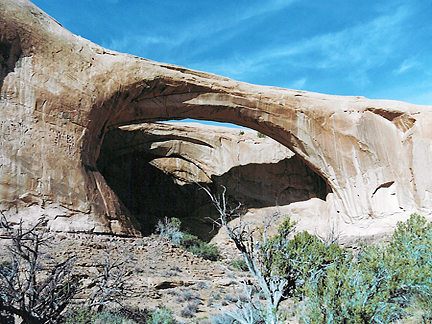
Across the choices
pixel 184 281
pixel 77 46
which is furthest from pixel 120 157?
pixel 184 281

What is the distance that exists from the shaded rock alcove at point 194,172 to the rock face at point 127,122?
269 centimetres

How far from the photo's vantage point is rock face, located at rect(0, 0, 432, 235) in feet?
41.1

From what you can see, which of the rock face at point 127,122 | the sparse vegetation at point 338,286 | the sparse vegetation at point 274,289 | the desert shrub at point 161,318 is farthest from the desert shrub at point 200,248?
the sparse vegetation at point 338,286

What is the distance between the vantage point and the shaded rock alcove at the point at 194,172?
67.5 ft

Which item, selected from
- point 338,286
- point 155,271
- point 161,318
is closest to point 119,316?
point 161,318

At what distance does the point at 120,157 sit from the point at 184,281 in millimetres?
10871

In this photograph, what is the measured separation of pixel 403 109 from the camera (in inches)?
688

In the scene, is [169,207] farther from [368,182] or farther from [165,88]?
[368,182]

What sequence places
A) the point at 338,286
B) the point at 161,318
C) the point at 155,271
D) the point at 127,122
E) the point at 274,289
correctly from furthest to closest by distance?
1. the point at 127,122
2. the point at 155,271
3. the point at 161,318
4. the point at 274,289
5. the point at 338,286

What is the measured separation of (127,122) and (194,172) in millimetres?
6730

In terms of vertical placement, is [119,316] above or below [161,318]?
above

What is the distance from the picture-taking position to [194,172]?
887 inches

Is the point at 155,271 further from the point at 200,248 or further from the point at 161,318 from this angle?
the point at 200,248

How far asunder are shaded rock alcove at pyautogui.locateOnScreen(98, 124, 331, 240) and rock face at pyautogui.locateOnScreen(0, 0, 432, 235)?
A: 8.82 ft
